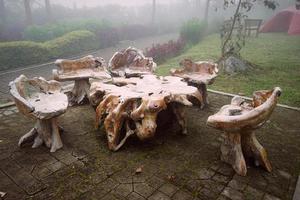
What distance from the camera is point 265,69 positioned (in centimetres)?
1019

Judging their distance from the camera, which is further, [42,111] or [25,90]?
[25,90]

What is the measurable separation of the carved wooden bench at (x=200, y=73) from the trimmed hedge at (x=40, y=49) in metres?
7.65

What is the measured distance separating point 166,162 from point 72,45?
11538mm

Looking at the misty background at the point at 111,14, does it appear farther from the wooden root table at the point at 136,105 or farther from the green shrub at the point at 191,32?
the wooden root table at the point at 136,105

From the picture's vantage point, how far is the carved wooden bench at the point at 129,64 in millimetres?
6963

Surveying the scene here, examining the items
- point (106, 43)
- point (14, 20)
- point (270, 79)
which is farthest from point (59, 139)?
point (14, 20)

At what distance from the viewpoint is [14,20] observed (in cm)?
2098

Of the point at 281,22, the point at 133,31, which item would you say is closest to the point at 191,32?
the point at 133,31

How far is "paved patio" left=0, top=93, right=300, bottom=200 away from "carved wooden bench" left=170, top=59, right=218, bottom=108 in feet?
4.24

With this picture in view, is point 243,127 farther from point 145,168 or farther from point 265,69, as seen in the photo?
point 265,69

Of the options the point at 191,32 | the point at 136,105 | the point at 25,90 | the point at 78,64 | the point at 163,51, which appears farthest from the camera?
the point at 191,32

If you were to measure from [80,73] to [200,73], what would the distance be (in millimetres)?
2915

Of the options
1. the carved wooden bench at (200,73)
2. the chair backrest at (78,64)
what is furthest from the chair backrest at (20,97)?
the carved wooden bench at (200,73)

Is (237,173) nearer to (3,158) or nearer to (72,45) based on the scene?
(3,158)
